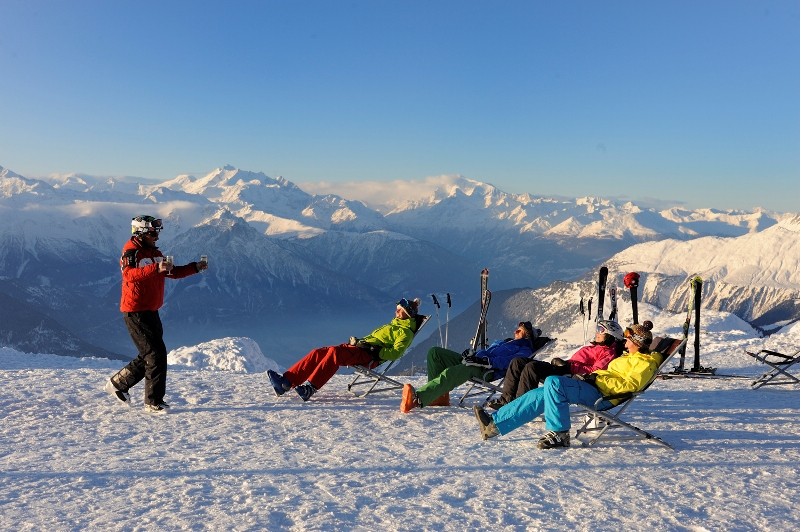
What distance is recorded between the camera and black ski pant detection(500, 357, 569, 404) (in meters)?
7.22

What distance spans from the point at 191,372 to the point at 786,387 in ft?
38.3

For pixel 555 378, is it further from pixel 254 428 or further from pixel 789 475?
pixel 254 428

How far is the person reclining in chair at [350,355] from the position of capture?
871cm

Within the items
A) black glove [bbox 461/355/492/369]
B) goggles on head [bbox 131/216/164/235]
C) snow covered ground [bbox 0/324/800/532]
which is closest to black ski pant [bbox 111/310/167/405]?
snow covered ground [bbox 0/324/800/532]

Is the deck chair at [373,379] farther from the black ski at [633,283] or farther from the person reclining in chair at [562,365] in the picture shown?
the black ski at [633,283]

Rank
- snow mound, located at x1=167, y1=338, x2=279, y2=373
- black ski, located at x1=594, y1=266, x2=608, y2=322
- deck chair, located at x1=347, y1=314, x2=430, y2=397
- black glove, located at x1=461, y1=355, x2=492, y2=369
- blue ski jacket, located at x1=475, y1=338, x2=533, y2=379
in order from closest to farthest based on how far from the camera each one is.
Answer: black glove, located at x1=461, y1=355, x2=492, y2=369, blue ski jacket, located at x1=475, y1=338, x2=533, y2=379, deck chair, located at x1=347, y1=314, x2=430, y2=397, black ski, located at x1=594, y1=266, x2=608, y2=322, snow mound, located at x1=167, y1=338, x2=279, y2=373

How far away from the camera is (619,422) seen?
21.4 feet

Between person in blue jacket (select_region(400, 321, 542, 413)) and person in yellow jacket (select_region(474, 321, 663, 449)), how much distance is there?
134 centimetres

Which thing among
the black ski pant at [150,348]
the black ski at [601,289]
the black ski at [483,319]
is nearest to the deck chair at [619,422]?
the black ski at [483,319]

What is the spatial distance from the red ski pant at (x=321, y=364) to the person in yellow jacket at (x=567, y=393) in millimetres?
2774

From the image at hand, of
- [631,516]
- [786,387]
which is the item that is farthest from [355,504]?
[786,387]

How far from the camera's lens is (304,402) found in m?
8.81

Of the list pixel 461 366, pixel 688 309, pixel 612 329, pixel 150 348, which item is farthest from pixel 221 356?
pixel 612 329

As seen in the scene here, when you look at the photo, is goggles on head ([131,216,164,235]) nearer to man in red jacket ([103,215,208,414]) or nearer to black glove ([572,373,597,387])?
man in red jacket ([103,215,208,414])
